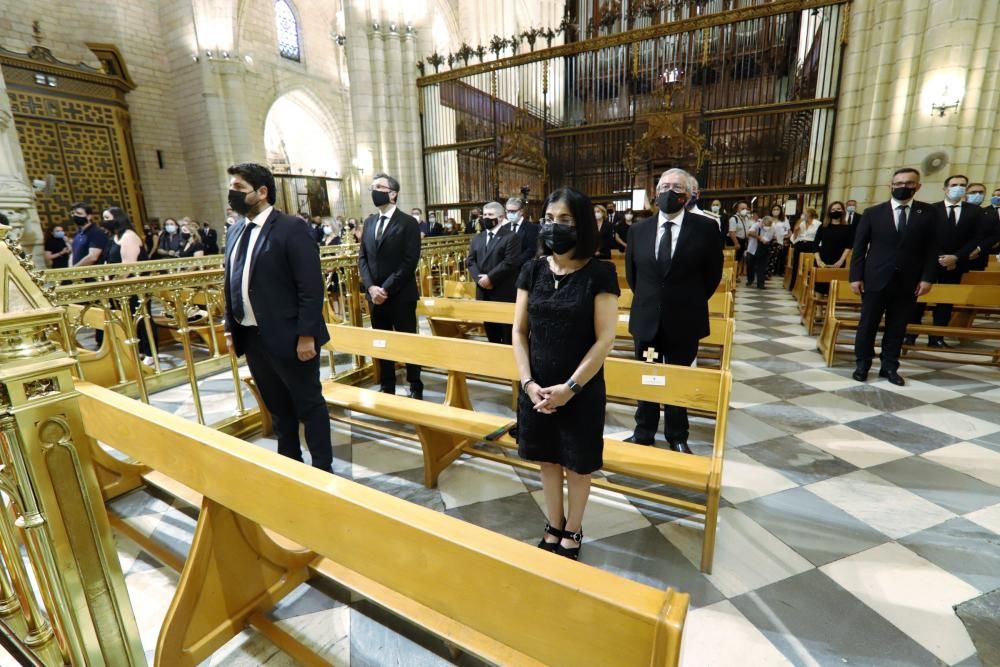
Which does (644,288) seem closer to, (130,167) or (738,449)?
(738,449)

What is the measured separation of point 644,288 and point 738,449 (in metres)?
1.16

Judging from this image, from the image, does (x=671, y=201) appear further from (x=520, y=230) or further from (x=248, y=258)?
(x=248, y=258)

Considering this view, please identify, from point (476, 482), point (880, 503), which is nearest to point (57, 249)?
point (476, 482)

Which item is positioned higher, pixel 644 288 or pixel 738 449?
pixel 644 288

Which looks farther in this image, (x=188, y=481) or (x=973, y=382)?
(x=973, y=382)

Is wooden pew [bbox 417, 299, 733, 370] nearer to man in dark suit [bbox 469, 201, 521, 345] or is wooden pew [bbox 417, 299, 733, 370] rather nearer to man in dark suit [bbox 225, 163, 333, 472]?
man in dark suit [bbox 469, 201, 521, 345]

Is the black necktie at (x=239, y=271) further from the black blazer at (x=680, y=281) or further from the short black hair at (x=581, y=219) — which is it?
the black blazer at (x=680, y=281)

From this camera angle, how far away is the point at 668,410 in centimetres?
277

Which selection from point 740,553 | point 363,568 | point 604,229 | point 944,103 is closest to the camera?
point 363,568

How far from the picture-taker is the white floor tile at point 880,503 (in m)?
2.16

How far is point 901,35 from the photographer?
7.23 m

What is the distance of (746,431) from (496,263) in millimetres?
2368

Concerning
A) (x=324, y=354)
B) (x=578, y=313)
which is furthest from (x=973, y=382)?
(x=324, y=354)

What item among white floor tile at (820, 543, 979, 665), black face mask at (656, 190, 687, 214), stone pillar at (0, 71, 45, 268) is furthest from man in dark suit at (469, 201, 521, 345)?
stone pillar at (0, 71, 45, 268)
